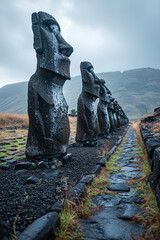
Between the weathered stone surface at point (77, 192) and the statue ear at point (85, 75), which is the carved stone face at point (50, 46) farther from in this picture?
the statue ear at point (85, 75)

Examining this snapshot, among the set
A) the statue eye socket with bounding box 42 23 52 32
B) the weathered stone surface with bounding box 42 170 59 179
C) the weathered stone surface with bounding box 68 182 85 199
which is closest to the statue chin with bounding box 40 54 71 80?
the statue eye socket with bounding box 42 23 52 32

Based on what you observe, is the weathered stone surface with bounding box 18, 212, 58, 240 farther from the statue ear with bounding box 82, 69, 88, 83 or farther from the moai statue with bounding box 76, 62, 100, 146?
the statue ear with bounding box 82, 69, 88, 83

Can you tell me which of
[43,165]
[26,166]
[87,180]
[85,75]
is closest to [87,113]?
[85,75]

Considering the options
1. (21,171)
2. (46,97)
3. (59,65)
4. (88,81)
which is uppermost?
(88,81)

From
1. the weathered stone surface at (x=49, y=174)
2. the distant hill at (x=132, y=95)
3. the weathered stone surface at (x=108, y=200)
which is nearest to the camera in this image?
the weathered stone surface at (x=108, y=200)

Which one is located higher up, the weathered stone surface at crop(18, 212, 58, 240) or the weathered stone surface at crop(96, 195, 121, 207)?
the weathered stone surface at crop(18, 212, 58, 240)

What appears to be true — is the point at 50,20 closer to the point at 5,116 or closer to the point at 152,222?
the point at 152,222

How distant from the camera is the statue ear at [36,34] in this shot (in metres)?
4.20

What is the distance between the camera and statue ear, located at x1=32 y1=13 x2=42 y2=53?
165 inches

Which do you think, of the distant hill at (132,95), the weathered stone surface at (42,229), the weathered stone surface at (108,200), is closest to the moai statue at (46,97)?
the weathered stone surface at (108,200)

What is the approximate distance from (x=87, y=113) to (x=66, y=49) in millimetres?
3212

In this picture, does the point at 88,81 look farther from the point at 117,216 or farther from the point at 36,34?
the point at 117,216

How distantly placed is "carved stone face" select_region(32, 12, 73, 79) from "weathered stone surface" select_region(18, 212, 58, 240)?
3219mm

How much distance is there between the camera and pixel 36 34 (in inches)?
168
